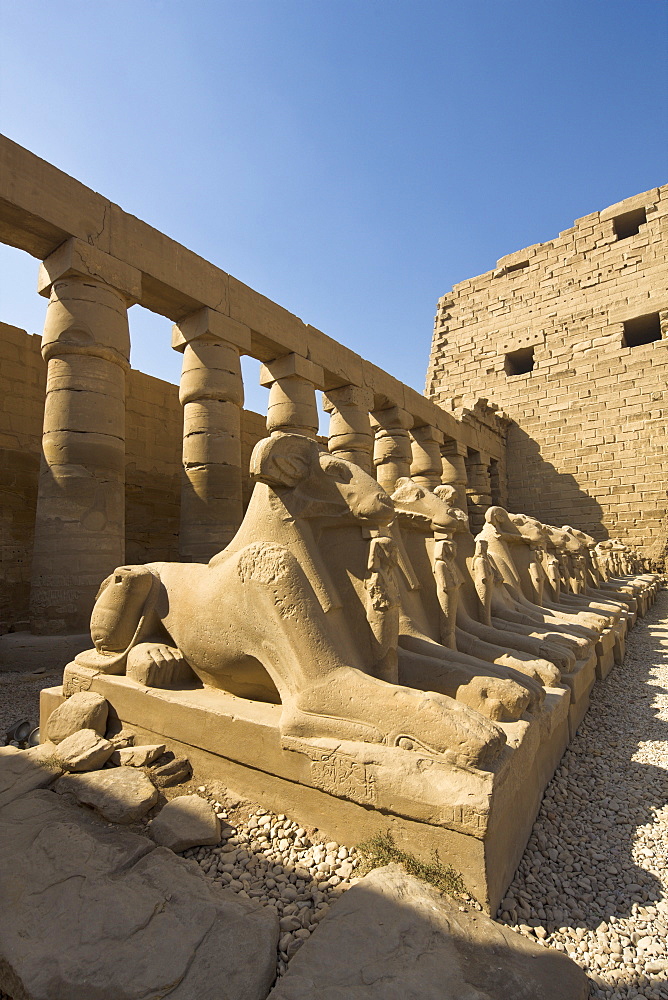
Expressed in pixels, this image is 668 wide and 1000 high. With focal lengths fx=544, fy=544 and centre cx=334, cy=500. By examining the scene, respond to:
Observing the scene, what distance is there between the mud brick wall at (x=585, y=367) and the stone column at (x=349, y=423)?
590cm

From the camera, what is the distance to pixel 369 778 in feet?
6.58

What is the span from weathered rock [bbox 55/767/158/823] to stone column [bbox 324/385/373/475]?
7.64 metres

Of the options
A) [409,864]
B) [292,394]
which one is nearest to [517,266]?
[292,394]

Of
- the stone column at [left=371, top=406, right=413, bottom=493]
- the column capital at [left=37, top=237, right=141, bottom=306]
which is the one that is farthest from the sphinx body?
the stone column at [left=371, top=406, right=413, bottom=493]

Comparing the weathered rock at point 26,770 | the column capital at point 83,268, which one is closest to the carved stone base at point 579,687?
the weathered rock at point 26,770

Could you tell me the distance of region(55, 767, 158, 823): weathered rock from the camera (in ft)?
7.32

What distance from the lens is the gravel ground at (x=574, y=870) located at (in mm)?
1618

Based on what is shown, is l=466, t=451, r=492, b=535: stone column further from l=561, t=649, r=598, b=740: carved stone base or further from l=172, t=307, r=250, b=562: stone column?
l=561, t=649, r=598, b=740: carved stone base

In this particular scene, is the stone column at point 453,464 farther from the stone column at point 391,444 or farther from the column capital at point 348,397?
the column capital at point 348,397

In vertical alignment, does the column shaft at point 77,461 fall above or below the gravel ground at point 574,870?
above

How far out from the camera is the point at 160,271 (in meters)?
6.58

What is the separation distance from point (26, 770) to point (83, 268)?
498 centimetres

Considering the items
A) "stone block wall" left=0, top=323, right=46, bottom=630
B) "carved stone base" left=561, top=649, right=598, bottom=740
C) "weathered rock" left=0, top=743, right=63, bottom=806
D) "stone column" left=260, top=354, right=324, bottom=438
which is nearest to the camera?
"weathered rock" left=0, top=743, right=63, bottom=806

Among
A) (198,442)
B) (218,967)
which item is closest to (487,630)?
(218,967)
